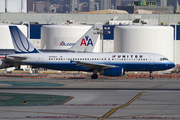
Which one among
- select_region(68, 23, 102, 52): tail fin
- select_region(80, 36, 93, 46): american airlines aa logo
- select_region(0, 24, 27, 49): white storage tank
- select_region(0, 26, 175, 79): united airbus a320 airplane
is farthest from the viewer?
select_region(0, 24, 27, 49): white storage tank

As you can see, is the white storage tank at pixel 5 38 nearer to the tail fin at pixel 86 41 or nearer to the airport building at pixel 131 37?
the airport building at pixel 131 37

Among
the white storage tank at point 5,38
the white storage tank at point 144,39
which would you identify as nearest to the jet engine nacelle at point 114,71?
the white storage tank at point 144,39

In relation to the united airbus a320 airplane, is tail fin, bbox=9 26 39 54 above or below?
above

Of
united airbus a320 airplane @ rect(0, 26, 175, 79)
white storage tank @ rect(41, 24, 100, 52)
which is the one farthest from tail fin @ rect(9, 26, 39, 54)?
white storage tank @ rect(41, 24, 100, 52)

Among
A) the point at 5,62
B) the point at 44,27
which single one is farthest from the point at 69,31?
the point at 5,62

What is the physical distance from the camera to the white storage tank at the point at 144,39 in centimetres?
8356

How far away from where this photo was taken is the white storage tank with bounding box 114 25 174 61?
274 feet

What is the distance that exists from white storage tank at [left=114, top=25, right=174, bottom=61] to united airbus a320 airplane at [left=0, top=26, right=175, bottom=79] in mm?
22615

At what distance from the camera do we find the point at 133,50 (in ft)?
274

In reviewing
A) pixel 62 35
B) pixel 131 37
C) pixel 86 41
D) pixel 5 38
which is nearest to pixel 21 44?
pixel 86 41

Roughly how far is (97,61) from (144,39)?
88.0 ft

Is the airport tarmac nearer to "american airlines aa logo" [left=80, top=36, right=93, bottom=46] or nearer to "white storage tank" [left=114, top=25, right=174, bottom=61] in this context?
"american airlines aa logo" [left=80, top=36, right=93, bottom=46]

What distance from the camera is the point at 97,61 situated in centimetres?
6072

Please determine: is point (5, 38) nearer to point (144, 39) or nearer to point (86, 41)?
point (86, 41)
